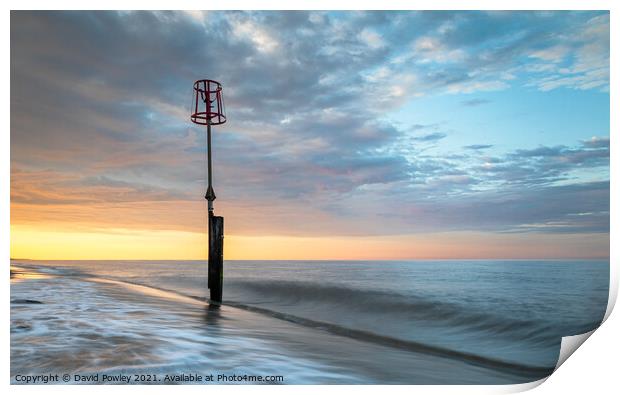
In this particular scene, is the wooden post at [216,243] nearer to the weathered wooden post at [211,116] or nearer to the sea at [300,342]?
the weathered wooden post at [211,116]

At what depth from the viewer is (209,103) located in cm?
893

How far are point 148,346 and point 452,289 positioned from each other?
11.3 metres

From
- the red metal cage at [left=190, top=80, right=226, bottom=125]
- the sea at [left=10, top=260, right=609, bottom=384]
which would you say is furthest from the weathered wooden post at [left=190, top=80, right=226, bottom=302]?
the sea at [left=10, top=260, right=609, bottom=384]

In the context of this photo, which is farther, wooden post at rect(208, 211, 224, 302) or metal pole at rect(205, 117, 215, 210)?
wooden post at rect(208, 211, 224, 302)

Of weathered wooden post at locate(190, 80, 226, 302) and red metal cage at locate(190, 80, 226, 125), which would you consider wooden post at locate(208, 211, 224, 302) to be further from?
red metal cage at locate(190, 80, 226, 125)

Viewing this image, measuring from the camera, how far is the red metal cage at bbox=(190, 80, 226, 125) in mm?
8891

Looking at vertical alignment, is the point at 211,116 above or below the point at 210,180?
above

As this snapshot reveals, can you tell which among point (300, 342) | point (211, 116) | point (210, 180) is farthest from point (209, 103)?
point (300, 342)

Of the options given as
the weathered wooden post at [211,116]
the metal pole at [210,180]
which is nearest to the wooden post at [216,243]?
the weathered wooden post at [211,116]

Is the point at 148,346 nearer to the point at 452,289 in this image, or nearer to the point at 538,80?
the point at 538,80

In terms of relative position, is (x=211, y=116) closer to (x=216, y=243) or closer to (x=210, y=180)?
(x=210, y=180)

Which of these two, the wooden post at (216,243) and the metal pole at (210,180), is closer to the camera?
the metal pole at (210,180)

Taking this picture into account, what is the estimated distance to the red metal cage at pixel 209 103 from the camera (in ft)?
29.2
